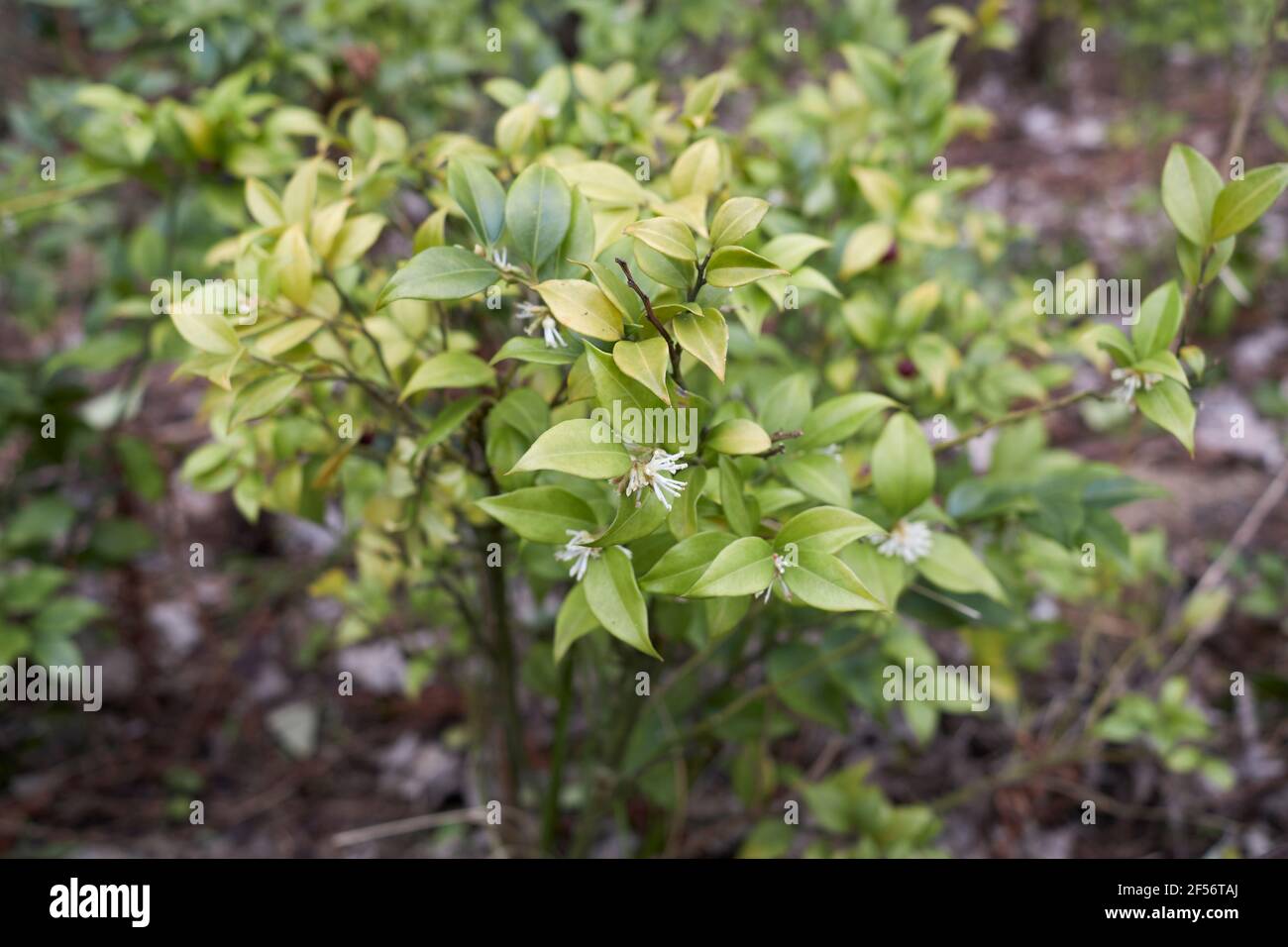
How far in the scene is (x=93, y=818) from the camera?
1.91 m

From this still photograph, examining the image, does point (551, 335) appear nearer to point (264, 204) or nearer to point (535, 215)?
point (535, 215)

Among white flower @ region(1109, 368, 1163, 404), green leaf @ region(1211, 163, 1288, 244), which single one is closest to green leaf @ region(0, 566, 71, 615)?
white flower @ region(1109, 368, 1163, 404)

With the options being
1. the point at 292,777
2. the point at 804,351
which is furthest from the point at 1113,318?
the point at 292,777

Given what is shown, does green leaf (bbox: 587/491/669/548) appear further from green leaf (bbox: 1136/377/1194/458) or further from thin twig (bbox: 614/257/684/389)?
green leaf (bbox: 1136/377/1194/458)

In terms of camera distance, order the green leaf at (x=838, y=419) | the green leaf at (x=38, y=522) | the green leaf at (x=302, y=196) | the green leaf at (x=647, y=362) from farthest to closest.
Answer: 1. the green leaf at (x=38, y=522)
2. the green leaf at (x=302, y=196)
3. the green leaf at (x=838, y=419)
4. the green leaf at (x=647, y=362)

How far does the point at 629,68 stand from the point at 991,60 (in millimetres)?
3623

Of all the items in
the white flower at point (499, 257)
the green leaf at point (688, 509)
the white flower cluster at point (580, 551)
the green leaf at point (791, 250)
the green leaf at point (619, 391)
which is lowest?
the white flower cluster at point (580, 551)

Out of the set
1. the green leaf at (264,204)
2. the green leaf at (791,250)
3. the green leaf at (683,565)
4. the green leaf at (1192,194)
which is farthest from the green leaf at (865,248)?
the green leaf at (264,204)

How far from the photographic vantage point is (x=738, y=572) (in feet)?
2.49

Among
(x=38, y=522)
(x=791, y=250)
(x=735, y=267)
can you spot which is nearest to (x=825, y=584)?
(x=735, y=267)

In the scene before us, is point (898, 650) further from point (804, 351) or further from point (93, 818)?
point (93, 818)

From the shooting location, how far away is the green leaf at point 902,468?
97cm

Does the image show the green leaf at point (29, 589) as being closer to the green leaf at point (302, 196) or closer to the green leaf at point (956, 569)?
the green leaf at point (302, 196)

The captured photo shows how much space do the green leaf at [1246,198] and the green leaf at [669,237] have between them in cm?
52
